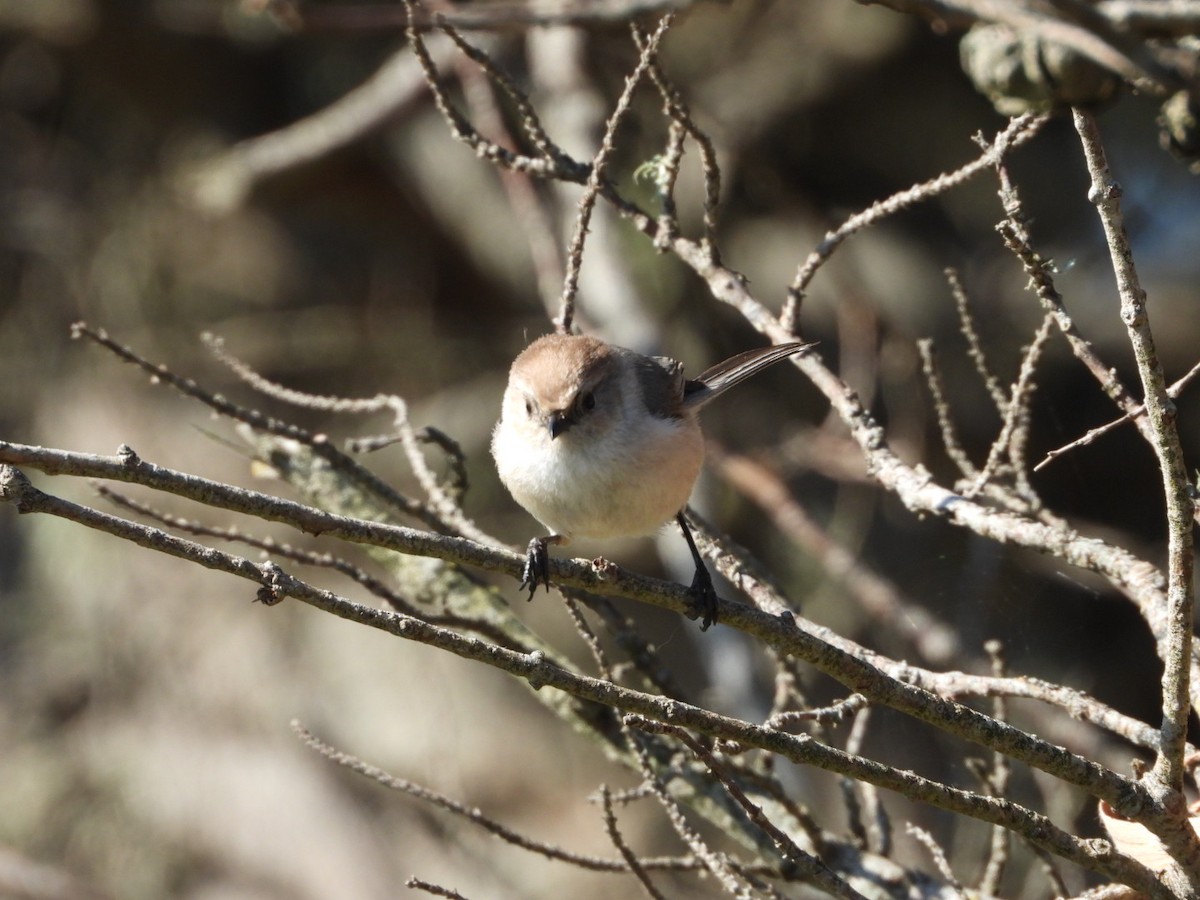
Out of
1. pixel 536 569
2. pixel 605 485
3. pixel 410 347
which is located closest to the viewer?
pixel 536 569

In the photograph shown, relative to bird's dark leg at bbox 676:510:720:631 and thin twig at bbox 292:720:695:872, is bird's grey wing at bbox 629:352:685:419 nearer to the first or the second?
bird's dark leg at bbox 676:510:720:631

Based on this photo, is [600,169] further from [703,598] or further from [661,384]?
[703,598]

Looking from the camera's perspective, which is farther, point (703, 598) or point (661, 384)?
point (661, 384)

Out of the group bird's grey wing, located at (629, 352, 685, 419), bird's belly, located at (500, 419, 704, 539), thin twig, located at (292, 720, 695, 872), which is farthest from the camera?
bird's grey wing, located at (629, 352, 685, 419)

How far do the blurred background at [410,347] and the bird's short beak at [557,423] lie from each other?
6.84ft

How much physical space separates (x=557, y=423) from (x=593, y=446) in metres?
0.10

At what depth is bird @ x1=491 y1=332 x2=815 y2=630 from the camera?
9.19 ft

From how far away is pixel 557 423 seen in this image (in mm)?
2828

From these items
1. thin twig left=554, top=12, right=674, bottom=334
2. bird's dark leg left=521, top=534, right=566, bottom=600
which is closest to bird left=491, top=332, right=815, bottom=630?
thin twig left=554, top=12, right=674, bottom=334

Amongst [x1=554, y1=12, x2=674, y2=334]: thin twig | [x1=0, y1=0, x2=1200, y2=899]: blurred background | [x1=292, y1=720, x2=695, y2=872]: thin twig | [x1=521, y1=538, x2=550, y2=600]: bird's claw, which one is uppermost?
[x1=0, y1=0, x2=1200, y2=899]: blurred background

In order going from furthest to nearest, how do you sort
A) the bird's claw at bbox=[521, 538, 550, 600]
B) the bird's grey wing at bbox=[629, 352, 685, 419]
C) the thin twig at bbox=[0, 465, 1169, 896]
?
1. the bird's grey wing at bbox=[629, 352, 685, 419]
2. the bird's claw at bbox=[521, 538, 550, 600]
3. the thin twig at bbox=[0, 465, 1169, 896]

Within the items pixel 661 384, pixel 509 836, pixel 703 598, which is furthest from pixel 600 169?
pixel 509 836

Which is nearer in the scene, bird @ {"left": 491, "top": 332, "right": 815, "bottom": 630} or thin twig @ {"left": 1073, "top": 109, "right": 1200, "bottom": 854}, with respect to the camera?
thin twig @ {"left": 1073, "top": 109, "right": 1200, "bottom": 854}

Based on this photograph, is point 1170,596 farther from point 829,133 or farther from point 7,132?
point 7,132
